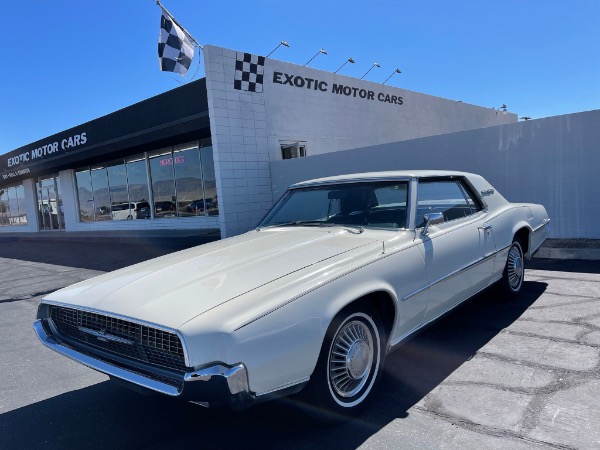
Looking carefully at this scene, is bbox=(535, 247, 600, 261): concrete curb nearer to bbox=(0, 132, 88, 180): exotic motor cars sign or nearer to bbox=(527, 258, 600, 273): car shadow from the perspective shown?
bbox=(527, 258, 600, 273): car shadow

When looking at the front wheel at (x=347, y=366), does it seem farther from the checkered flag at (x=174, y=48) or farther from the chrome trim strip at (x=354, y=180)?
the checkered flag at (x=174, y=48)

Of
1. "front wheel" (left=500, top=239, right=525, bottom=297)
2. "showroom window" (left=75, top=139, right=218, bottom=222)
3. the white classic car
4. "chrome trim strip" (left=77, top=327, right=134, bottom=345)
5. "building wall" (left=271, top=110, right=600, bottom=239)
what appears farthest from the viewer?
"showroom window" (left=75, top=139, right=218, bottom=222)

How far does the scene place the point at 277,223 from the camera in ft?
13.5

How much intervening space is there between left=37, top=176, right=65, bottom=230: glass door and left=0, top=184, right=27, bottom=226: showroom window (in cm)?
198

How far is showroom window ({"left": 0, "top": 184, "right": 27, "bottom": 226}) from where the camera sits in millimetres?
23406

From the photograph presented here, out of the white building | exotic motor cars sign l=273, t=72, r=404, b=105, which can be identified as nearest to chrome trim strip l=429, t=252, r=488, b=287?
the white building

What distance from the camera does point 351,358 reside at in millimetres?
2674

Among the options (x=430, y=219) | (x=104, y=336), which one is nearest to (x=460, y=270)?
(x=430, y=219)

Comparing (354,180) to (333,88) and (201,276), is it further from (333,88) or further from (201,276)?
(333,88)

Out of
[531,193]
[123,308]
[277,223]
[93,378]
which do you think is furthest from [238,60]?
[123,308]

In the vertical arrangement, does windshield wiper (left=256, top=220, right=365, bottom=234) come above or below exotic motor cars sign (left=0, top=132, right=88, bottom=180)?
below

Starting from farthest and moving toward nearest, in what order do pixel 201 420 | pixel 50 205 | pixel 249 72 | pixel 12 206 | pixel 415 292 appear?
pixel 12 206 → pixel 50 205 → pixel 249 72 → pixel 415 292 → pixel 201 420

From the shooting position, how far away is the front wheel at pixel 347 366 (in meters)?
2.49

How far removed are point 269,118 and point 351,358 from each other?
1003 cm
